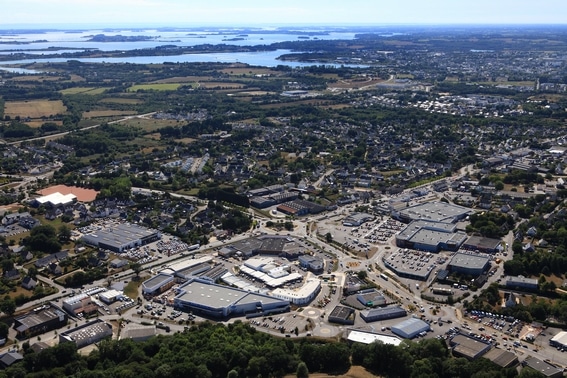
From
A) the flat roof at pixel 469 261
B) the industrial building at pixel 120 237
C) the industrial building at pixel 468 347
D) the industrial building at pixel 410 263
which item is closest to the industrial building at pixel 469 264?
the flat roof at pixel 469 261

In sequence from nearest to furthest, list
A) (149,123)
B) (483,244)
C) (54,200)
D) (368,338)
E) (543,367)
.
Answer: (543,367) → (368,338) → (483,244) → (54,200) → (149,123)

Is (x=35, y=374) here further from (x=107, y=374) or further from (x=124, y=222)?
(x=124, y=222)

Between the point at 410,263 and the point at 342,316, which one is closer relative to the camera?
the point at 342,316

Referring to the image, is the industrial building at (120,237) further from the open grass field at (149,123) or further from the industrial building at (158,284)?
the open grass field at (149,123)

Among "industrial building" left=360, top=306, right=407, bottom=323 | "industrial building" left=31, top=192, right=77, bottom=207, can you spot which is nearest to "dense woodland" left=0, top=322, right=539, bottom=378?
"industrial building" left=360, top=306, right=407, bottom=323

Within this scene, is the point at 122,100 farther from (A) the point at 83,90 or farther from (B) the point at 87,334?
(B) the point at 87,334

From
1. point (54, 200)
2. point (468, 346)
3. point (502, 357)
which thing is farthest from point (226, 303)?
point (54, 200)
